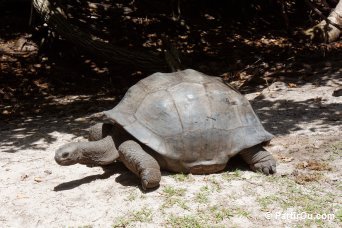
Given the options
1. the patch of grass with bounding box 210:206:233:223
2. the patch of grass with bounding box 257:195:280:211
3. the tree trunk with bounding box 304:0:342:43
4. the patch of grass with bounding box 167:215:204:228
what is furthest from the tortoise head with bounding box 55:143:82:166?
the tree trunk with bounding box 304:0:342:43

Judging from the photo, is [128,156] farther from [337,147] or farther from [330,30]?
[330,30]

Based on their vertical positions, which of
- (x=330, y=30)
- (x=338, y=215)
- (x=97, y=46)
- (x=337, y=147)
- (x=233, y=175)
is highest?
(x=330, y=30)

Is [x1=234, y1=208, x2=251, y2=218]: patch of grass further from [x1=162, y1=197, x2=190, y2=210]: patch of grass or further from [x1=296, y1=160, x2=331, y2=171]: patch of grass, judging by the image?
[x1=296, y1=160, x2=331, y2=171]: patch of grass

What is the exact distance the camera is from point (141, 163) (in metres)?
4.82

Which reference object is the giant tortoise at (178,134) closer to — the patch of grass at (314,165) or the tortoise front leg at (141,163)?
the tortoise front leg at (141,163)

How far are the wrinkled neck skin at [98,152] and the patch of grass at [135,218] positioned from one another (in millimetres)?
891

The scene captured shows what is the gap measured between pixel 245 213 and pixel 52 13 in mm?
6822

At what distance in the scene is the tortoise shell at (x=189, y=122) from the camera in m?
4.97

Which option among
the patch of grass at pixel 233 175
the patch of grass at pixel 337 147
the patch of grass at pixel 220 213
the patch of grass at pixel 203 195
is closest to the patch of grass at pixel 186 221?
the patch of grass at pixel 220 213

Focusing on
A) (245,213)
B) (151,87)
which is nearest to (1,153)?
(151,87)

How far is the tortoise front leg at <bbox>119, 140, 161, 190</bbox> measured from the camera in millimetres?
4773

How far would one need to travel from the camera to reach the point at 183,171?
5.18 m

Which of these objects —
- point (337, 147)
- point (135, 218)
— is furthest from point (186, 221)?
point (337, 147)

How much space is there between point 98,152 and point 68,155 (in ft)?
1.11
